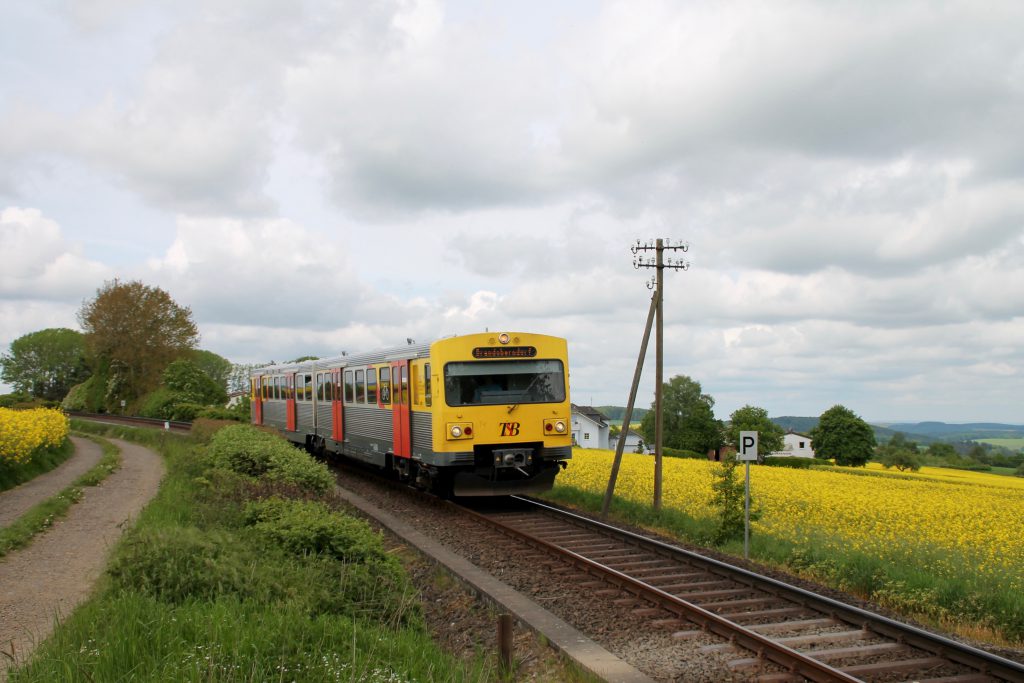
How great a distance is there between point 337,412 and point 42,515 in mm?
8631

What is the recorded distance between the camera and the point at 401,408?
51.9ft

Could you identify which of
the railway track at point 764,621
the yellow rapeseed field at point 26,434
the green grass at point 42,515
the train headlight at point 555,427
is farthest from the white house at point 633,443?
the railway track at point 764,621

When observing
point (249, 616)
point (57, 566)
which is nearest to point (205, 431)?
point (57, 566)

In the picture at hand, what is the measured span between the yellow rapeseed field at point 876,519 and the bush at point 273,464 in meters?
6.48

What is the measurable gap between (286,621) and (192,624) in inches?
26.3

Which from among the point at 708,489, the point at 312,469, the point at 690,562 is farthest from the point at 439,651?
the point at 708,489

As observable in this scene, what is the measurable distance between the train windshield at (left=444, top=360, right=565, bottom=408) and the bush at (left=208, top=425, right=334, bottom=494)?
2597 millimetres

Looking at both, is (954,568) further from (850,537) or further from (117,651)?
(117,651)

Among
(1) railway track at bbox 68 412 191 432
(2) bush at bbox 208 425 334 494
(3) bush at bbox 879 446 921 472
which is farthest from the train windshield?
(3) bush at bbox 879 446 921 472

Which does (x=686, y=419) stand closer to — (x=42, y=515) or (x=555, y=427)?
(x=555, y=427)

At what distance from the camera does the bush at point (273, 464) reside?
1335cm

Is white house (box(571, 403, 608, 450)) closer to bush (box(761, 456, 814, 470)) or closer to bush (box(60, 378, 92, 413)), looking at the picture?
bush (box(761, 456, 814, 470))

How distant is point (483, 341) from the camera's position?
561 inches

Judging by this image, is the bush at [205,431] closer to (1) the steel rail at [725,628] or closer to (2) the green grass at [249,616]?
(2) the green grass at [249,616]
